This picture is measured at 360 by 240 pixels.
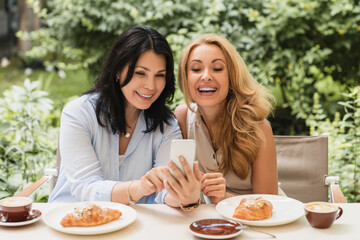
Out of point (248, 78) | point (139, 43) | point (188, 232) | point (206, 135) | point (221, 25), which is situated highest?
point (221, 25)

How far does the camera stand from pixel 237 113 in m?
2.34

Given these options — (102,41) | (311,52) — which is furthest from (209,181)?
(102,41)

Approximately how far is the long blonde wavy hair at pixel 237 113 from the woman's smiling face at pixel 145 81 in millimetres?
235

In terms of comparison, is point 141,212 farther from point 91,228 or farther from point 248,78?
point 248,78

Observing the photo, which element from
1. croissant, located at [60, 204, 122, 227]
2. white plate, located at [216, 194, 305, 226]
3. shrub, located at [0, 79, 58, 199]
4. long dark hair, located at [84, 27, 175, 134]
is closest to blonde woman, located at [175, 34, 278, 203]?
long dark hair, located at [84, 27, 175, 134]

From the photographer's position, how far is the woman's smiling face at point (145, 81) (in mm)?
2086

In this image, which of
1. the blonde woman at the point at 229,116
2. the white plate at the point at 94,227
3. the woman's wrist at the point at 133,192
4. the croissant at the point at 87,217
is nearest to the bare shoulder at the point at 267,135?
the blonde woman at the point at 229,116

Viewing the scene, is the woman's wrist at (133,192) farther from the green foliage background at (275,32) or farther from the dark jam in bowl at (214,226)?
the green foliage background at (275,32)

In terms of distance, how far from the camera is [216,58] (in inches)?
88.4

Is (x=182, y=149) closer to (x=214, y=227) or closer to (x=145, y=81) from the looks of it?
(x=214, y=227)

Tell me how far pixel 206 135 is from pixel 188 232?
3.07 ft

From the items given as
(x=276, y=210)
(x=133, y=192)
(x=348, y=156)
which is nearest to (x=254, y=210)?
(x=276, y=210)

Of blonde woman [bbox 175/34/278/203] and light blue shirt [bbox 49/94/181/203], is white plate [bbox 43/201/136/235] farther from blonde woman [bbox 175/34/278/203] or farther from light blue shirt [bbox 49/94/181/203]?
blonde woman [bbox 175/34/278/203]

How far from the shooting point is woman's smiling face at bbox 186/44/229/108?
7.26 ft
